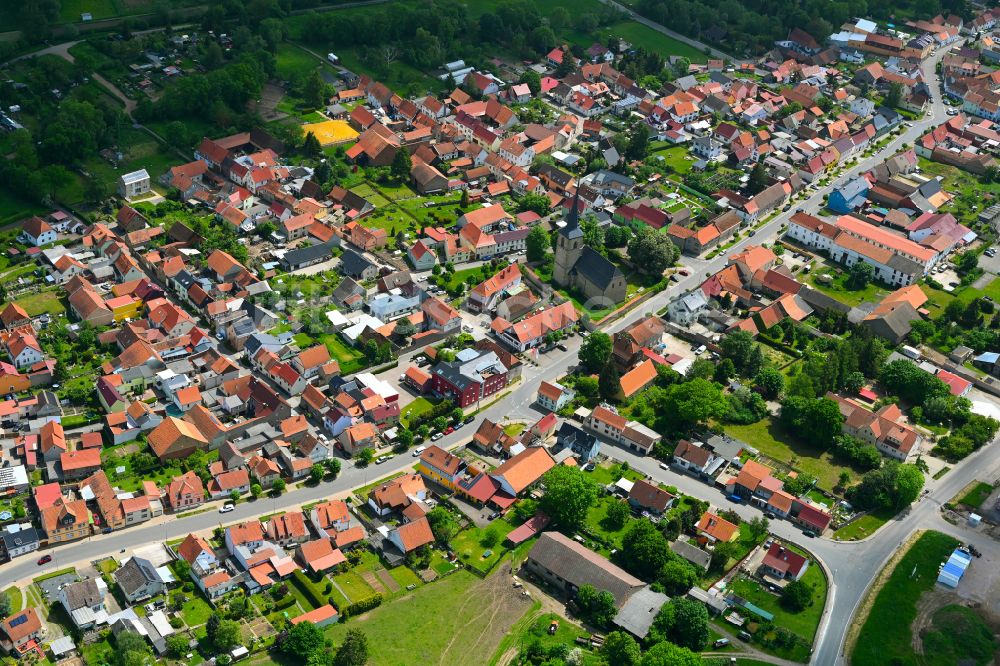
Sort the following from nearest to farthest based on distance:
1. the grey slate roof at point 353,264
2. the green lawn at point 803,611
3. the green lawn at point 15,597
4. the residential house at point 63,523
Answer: the green lawn at point 15,597 → the green lawn at point 803,611 → the residential house at point 63,523 → the grey slate roof at point 353,264

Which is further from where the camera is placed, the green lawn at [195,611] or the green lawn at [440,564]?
the green lawn at [440,564]

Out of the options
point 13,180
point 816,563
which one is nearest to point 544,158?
point 13,180

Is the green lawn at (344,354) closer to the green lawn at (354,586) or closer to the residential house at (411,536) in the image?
the residential house at (411,536)

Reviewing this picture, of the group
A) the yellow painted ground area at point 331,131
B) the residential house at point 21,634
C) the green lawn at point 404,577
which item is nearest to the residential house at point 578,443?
the green lawn at point 404,577

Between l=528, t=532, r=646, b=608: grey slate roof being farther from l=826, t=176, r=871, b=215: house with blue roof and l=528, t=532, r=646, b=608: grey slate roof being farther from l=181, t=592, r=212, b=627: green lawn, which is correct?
l=826, t=176, r=871, b=215: house with blue roof

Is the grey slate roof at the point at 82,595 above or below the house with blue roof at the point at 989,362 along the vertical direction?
below

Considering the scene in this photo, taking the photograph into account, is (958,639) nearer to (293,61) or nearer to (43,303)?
(43,303)
